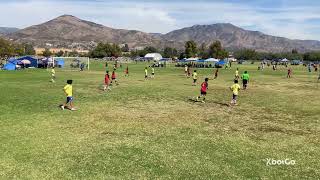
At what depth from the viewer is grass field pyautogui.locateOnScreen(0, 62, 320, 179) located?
1170 cm

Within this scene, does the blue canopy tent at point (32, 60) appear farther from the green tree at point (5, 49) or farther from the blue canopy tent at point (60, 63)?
the green tree at point (5, 49)

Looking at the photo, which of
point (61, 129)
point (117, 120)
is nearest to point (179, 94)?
point (117, 120)

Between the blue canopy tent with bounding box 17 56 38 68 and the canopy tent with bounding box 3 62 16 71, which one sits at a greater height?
the blue canopy tent with bounding box 17 56 38 68

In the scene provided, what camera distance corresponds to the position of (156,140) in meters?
15.3

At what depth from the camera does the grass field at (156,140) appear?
1170 centimetres

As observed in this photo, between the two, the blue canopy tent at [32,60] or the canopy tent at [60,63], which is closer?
the blue canopy tent at [32,60]

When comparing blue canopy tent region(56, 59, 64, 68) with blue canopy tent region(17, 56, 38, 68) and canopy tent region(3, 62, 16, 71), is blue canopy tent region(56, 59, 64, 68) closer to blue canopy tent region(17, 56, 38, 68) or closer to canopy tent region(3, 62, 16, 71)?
blue canopy tent region(17, 56, 38, 68)

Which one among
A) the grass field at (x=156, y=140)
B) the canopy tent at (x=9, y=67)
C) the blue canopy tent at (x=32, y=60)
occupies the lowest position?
the grass field at (x=156, y=140)

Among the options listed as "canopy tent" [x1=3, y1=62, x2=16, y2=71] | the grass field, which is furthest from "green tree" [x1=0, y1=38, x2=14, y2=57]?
the grass field

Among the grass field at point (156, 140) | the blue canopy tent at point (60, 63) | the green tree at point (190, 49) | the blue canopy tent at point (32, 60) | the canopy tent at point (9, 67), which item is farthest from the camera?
the green tree at point (190, 49)

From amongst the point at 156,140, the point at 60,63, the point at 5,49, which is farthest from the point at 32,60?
the point at 156,140

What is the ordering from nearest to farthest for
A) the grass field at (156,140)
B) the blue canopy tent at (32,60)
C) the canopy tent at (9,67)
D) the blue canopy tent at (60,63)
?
the grass field at (156,140)
the canopy tent at (9,67)
the blue canopy tent at (32,60)
the blue canopy tent at (60,63)

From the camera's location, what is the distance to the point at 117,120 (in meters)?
19.5


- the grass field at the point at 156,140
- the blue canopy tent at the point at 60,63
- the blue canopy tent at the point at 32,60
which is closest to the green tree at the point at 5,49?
the blue canopy tent at the point at 60,63
